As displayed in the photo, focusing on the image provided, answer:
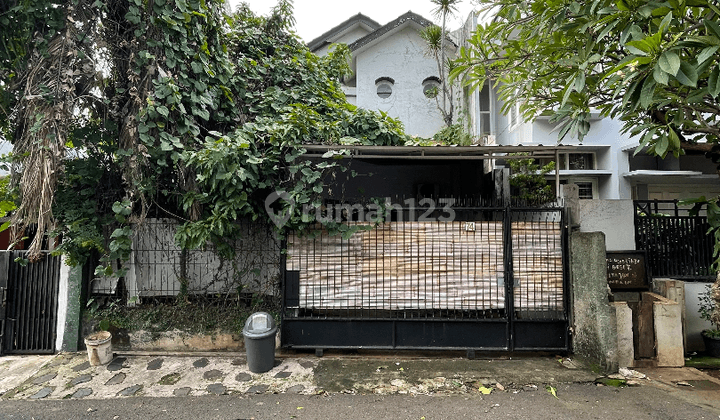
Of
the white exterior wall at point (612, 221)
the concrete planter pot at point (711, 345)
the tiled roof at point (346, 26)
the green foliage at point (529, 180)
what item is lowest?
the concrete planter pot at point (711, 345)

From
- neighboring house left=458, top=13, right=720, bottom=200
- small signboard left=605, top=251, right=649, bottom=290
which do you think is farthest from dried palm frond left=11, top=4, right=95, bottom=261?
neighboring house left=458, top=13, right=720, bottom=200

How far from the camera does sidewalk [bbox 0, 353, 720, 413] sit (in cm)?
439

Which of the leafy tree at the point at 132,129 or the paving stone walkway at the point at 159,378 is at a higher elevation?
the leafy tree at the point at 132,129

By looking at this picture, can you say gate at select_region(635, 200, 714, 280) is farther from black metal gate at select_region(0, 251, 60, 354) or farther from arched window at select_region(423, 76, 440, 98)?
black metal gate at select_region(0, 251, 60, 354)

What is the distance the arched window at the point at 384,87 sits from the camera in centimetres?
1191

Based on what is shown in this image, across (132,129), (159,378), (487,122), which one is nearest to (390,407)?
(159,378)

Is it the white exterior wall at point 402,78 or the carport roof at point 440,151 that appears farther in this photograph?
the white exterior wall at point 402,78

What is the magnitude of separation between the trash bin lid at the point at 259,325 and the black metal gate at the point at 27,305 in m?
3.48

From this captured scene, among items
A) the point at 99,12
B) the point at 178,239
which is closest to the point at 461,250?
the point at 178,239

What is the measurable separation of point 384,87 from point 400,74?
694 millimetres

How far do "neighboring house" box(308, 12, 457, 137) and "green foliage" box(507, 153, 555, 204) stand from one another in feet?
12.4

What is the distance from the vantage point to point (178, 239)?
16.4 feet

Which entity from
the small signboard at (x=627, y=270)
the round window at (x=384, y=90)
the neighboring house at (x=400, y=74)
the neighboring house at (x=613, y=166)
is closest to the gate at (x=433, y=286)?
the small signboard at (x=627, y=270)

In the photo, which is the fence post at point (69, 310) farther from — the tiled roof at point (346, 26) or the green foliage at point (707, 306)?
the tiled roof at point (346, 26)
